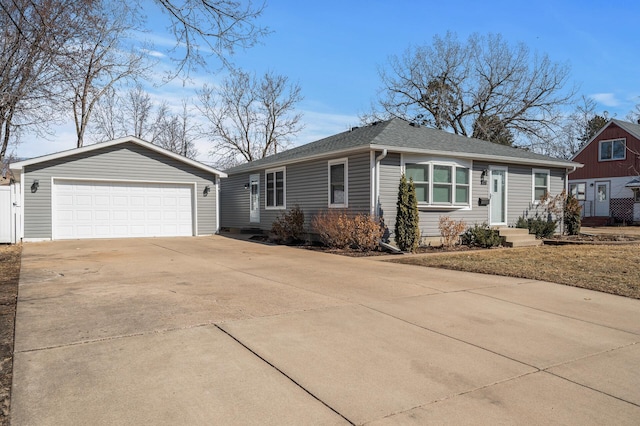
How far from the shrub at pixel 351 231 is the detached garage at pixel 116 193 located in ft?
22.1

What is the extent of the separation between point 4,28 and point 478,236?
14.4 m

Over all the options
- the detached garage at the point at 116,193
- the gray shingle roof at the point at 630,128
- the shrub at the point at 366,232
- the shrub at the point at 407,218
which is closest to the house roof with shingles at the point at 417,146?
the shrub at the point at 407,218

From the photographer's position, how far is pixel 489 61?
2978cm

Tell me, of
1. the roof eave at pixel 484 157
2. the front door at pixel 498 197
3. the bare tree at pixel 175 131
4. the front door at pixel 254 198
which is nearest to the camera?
the roof eave at pixel 484 157

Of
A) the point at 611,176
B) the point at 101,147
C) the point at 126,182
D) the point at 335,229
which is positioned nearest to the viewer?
the point at 335,229

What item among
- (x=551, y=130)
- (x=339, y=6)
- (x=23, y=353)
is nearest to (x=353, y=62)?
(x=339, y=6)

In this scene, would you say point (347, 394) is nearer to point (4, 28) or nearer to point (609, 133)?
point (4, 28)

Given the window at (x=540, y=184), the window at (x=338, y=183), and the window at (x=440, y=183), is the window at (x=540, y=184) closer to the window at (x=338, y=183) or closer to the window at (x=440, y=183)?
the window at (x=440, y=183)

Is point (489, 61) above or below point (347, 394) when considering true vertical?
above

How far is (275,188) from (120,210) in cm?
579

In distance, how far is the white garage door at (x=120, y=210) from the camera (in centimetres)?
1539

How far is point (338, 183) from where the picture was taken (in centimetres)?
1404

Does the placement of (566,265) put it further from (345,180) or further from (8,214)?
(8,214)

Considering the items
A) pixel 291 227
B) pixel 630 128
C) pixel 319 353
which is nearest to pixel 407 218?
pixel 291 227
